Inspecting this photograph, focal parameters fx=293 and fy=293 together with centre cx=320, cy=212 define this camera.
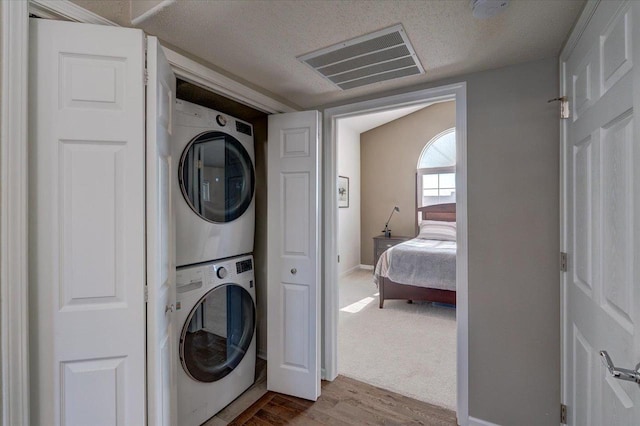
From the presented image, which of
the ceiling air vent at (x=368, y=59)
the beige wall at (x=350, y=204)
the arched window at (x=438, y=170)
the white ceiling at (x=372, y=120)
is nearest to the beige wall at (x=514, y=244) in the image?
the ceiling air vent at (x=368, y=59)

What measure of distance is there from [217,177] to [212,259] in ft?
1.82

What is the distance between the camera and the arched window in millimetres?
5809

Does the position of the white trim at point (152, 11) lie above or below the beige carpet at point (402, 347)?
above

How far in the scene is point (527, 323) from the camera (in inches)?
65.5

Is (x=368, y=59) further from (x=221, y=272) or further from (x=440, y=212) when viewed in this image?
(x=440, y=212)

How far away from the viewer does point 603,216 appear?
1051 millimetres

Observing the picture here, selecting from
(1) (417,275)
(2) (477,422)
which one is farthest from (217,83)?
(1) (417,275)

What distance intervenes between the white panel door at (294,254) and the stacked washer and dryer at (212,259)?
0.19 metres

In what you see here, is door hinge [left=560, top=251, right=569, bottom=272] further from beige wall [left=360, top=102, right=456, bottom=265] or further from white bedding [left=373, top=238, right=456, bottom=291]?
beige wall [left=360, top=102, right=456, bottom=265]

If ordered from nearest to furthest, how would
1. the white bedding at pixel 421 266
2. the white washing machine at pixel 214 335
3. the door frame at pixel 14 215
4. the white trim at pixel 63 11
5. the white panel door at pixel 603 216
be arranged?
1. the white panel door at pixel 603 216
2. the door frame at pixel 14 215
3. the white trim at pixel 63 11
4. the white washing machine at pixel 214 335
5. the white bedding at pixel 421 266

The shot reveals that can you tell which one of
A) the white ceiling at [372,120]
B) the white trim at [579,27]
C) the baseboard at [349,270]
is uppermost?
the white ceiling at [372,120]

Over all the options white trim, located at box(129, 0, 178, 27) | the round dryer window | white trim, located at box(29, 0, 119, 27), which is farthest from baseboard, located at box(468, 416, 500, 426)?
white trim, located at box(29, 0, 119, 27)

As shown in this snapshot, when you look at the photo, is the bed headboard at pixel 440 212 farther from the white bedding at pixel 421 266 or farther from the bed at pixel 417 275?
the white bedding at pixel 421 266

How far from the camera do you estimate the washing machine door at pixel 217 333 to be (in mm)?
1774
